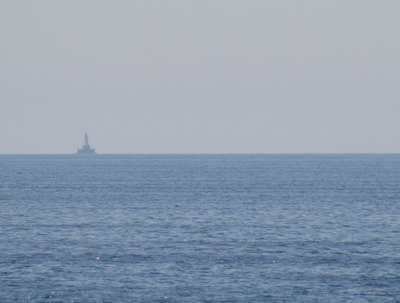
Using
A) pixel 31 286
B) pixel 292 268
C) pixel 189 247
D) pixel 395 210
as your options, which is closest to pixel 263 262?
pixel 292 268

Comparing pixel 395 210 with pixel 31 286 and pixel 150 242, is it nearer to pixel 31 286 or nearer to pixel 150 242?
pixel 150 242

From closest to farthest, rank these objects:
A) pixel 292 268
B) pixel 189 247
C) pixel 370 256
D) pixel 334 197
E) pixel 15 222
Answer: pixel 292 268
pixel 370 256
pixel 189 247
pixel 15 222
pixel 334 197

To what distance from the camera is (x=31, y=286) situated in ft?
119

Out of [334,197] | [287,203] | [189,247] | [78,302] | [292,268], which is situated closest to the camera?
[78,302]

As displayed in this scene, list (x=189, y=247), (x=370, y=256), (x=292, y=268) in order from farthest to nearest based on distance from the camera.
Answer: (x=189, y=247), (x=370, y=256), (x=292, y=268)

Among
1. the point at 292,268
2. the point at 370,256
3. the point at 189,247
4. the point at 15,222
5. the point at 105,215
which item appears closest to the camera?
the point at 292,268

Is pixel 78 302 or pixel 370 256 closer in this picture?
pixel 78 302

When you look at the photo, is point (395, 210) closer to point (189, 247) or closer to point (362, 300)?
point (189, 247)

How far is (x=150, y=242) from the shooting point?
50219mm

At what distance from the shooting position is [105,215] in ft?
229

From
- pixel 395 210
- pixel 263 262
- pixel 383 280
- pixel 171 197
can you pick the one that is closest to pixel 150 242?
pixel 263 262

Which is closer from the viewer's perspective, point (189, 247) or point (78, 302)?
point (78, 302)

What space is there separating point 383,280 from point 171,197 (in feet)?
187

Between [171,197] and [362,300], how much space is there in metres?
60.1
